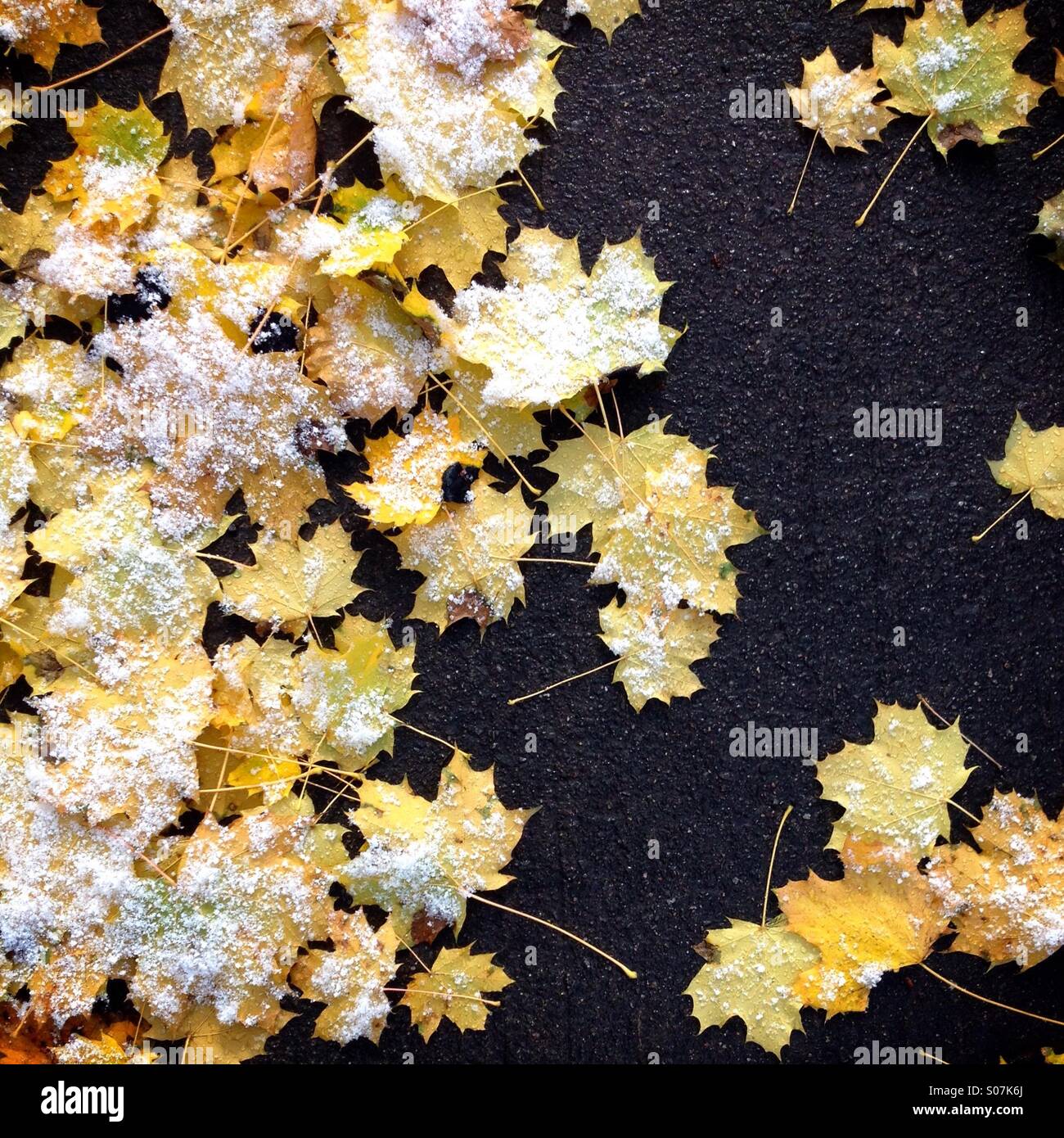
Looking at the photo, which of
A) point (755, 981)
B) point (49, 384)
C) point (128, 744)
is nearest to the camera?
point (128, 744)

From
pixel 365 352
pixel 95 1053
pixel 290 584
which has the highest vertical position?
pixel 365 352

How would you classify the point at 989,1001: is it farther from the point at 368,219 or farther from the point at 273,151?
the point at 273,151

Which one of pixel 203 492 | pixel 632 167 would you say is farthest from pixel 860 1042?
pixel 632 167

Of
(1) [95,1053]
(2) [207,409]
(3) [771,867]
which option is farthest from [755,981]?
(2) [207,409]

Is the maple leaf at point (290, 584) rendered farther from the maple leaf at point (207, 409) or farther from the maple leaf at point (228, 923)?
the maple leaf at point (228, 923)

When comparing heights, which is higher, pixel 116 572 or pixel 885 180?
pixel 885 180

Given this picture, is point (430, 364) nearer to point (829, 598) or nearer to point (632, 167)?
point (632, 167)

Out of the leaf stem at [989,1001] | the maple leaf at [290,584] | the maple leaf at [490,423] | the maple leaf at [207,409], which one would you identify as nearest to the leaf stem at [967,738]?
the leaf stem at [989,1001]
